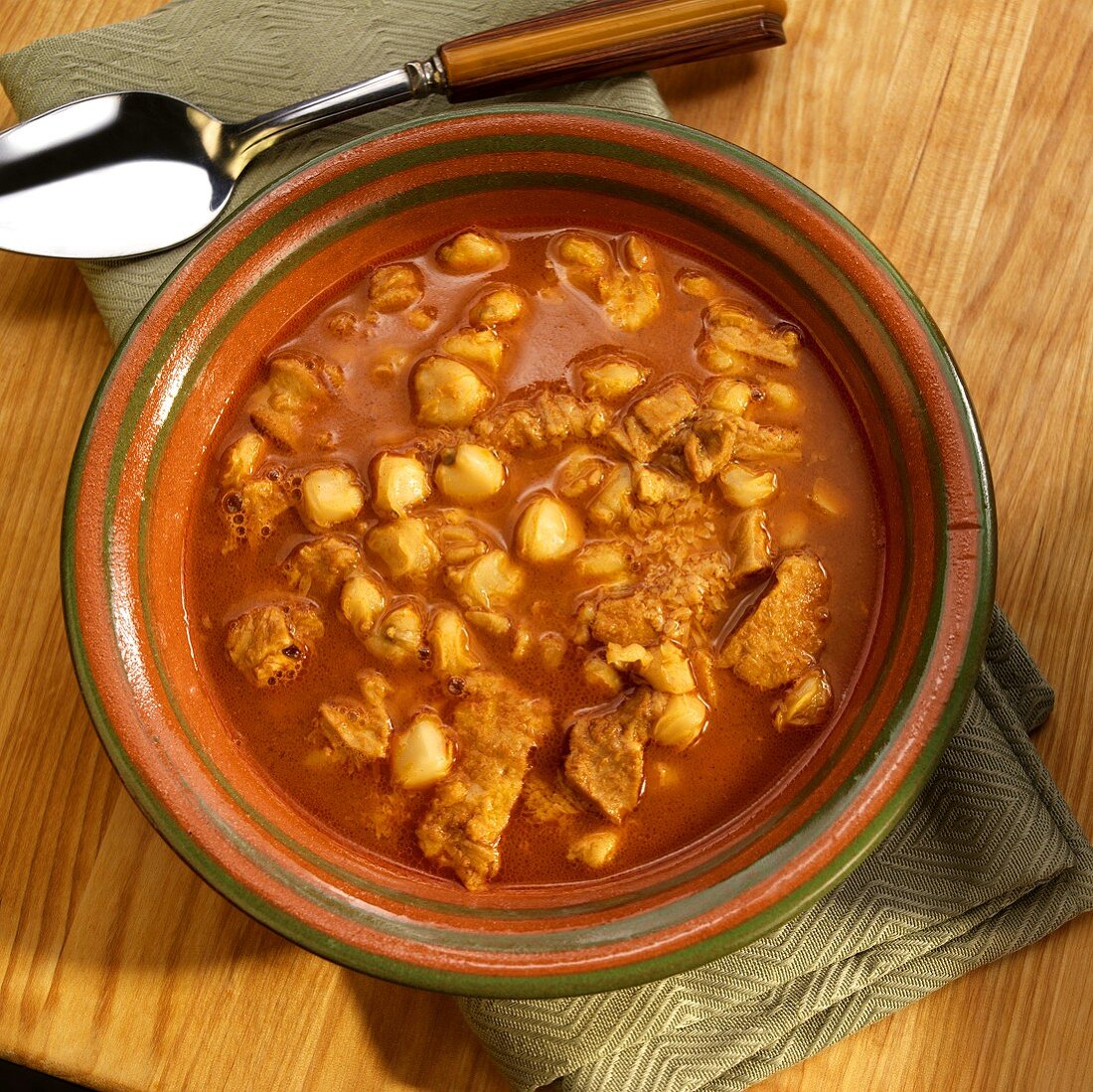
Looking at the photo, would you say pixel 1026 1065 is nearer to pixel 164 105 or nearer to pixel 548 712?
pixel 548 712

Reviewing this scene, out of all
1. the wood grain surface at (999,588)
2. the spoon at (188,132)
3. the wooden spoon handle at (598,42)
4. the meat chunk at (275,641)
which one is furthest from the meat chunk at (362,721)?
the wooden spoon handle at (598,42)

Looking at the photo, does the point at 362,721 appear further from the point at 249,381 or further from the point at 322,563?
the point at 249,381

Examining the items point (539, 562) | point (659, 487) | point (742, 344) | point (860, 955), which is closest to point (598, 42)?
point (742, 344)

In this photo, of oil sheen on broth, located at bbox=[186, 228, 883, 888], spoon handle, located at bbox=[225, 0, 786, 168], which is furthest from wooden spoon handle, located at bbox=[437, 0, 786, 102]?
oil sheen on broth, located at bbox=[186, 228, 883, 888]

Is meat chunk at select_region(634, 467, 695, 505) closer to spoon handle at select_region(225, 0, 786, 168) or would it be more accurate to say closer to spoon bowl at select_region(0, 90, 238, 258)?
spoon handle at select_region(225, 0, 786, 168)

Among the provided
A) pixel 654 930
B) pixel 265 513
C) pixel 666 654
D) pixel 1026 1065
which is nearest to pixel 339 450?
pixel 265 513
